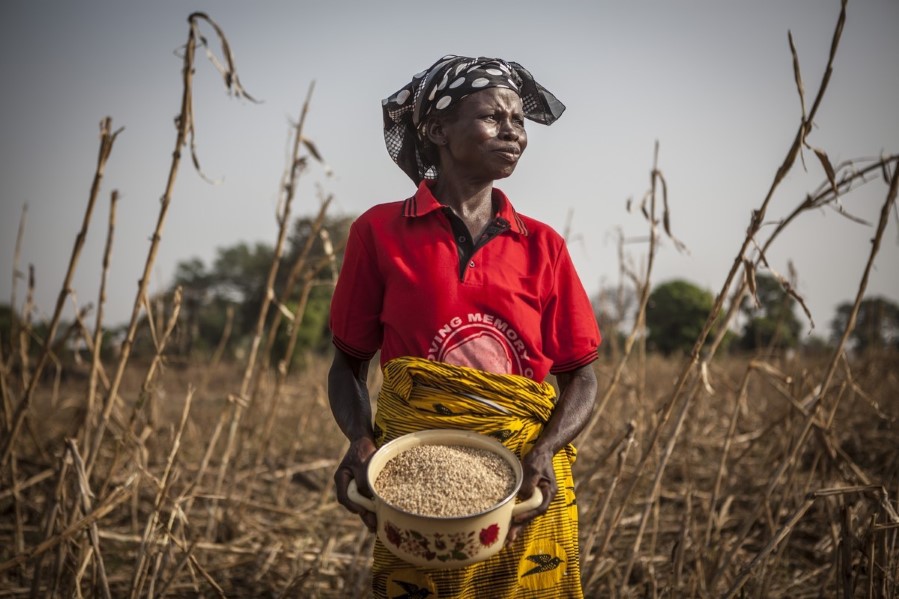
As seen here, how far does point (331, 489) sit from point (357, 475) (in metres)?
2.98

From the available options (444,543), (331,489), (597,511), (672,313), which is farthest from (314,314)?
(444,543)

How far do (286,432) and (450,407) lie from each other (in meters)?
4.69

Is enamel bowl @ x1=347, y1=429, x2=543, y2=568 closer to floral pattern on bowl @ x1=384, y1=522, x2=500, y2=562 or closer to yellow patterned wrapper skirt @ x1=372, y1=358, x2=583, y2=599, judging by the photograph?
floral pattern on bowl @ x1=384, y1=522, x2=500, y2=562

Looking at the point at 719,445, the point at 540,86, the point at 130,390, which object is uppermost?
the point at 540,86

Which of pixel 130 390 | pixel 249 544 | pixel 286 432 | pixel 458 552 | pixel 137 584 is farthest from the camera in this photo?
pixel 130 390

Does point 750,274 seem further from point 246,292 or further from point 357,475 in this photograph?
point 246,292

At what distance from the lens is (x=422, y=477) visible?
3.89ft

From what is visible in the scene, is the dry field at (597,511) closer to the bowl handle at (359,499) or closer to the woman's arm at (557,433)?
the woman's arm at (557,433)

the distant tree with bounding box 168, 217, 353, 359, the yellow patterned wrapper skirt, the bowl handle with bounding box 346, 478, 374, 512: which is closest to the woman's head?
the yellow patterned wrapper skirt

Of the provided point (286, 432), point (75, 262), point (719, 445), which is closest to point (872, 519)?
point (75, 262)

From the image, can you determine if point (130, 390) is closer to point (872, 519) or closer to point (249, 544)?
point (249, 544)

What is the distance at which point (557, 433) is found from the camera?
52.9 inches

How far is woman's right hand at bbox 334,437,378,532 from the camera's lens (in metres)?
1.21

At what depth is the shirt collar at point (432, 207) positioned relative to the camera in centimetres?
144
